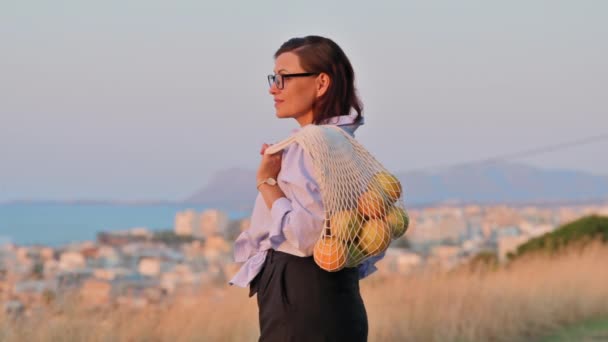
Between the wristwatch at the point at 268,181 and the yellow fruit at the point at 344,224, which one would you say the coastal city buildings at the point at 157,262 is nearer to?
the wristwatch at the point at 268,181

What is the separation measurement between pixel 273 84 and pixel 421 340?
5.34 m

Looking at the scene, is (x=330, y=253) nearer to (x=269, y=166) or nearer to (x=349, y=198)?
(x=349, y=198)

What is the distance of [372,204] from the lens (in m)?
3.11

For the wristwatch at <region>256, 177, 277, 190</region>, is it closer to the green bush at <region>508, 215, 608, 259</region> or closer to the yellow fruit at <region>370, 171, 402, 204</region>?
the yellow fruit at <region>370, 171, 402, 204</region>

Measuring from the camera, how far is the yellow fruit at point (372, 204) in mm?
3115

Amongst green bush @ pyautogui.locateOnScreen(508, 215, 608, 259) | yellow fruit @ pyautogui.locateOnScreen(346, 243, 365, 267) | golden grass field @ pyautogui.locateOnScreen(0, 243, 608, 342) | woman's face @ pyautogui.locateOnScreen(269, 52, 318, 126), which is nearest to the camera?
yellow fruit @ pyautogui.locateOnScreen(346, 243, 365, 267)

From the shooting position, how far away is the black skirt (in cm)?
310

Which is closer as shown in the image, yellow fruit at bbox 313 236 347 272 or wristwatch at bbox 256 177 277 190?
yellow fruit at bbox 313 236 347 272

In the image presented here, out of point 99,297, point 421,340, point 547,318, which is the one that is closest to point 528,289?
point 547,318

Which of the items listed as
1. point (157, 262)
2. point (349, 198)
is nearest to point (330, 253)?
point (349, 198)

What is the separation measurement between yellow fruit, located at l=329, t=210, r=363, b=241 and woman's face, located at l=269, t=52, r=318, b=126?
0.44 m

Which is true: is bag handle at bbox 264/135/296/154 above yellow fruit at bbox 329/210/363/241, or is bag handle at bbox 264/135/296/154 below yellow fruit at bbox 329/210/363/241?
above

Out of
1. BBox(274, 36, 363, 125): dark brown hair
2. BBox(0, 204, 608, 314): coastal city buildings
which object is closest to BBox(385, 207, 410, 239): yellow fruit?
BBox(274, 36, 363, 125): dark brown hair

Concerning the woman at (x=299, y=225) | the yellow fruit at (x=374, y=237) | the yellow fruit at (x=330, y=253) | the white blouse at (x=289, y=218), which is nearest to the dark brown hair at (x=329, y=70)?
the woman at (x=299, y=225)
